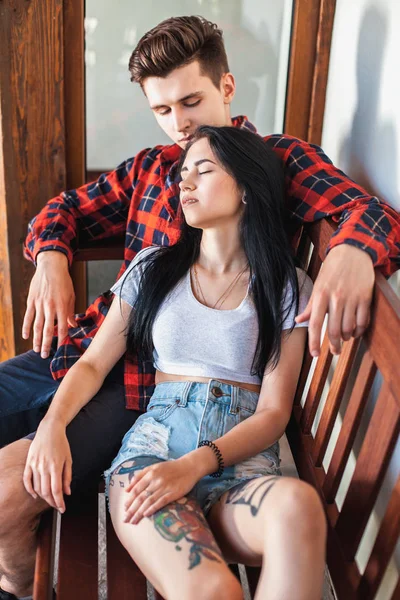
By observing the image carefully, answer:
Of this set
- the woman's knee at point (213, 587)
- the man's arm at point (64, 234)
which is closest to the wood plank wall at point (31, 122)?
the man's arm at point (64, 234)

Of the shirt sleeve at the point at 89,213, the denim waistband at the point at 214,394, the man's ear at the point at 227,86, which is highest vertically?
the man's ear at the point at 227,86

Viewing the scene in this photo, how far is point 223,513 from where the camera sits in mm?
1238

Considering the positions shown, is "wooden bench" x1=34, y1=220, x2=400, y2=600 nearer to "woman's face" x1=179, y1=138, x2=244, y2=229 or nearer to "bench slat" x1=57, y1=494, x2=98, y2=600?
"bench slat" x1=57, y1=494, x2=98, y2=600

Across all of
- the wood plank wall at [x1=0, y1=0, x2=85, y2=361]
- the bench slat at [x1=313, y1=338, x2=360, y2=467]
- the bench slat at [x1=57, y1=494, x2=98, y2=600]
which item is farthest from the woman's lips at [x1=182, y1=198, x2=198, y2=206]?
Result: the wood plank wall at [x1=0, y1=0, x2=85, y2=361]

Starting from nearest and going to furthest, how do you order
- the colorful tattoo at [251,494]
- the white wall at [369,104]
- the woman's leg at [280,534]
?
the woman's leg at [280,534]
the colorful tattoo at [251,494]
the white wall at [369,104]

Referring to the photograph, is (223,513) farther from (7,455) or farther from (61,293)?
(61,293)

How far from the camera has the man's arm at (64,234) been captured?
1715mm

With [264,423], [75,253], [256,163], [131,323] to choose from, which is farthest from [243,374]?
[75,253]

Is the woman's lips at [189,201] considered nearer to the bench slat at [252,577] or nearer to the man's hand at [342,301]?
the man's hand at [342,301]

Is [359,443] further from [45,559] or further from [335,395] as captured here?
[45,559]

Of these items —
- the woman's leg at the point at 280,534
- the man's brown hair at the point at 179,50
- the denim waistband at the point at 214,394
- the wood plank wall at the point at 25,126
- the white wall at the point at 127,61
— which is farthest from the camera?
the white wall at the point at 127,61

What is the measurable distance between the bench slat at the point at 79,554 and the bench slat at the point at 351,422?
478 millimetres

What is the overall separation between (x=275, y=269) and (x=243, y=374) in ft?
0.77

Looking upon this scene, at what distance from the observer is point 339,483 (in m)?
1.35
